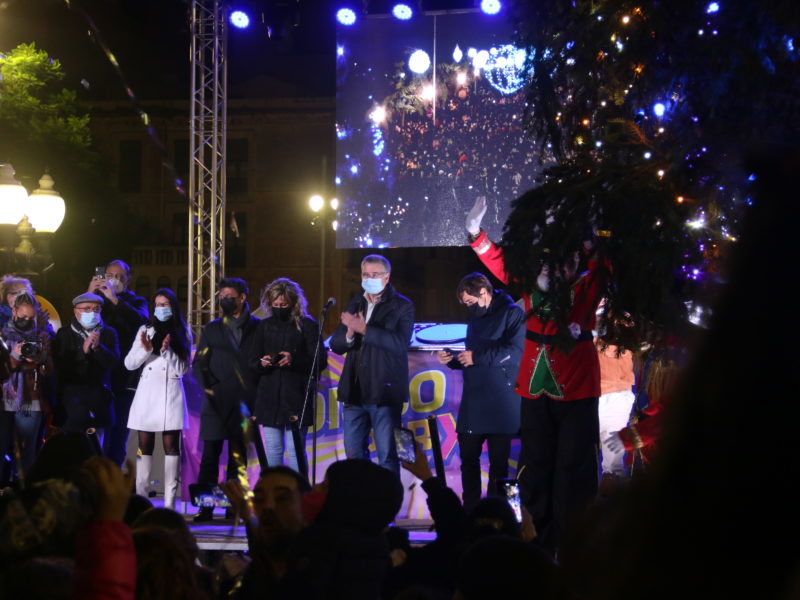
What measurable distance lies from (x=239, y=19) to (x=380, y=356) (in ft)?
33.5

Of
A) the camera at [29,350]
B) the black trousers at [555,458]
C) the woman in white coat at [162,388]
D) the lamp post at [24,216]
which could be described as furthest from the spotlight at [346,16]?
the black trousers at [555,458]

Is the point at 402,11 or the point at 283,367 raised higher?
the point at 402,11

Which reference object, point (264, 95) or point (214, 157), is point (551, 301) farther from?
point (264, 95)

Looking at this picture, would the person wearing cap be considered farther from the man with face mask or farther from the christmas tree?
the christmas tree

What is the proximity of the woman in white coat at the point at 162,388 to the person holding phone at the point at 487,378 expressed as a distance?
2.58 meters

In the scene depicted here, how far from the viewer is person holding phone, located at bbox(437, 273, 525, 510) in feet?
27.2

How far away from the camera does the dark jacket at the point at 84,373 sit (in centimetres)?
942

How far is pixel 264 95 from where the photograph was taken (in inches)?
1842

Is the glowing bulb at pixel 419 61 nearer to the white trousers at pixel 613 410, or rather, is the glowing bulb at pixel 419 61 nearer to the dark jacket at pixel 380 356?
the dark jacket at pixel 380 356

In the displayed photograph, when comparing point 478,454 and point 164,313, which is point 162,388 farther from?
point 478,454

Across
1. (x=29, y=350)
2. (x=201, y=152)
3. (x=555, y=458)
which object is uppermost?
(x=201, y=152)

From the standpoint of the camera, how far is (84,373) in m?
9.51

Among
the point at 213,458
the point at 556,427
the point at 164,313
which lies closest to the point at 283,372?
the point at 213,458

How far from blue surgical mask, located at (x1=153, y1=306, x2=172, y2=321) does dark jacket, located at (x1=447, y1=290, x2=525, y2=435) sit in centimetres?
278
